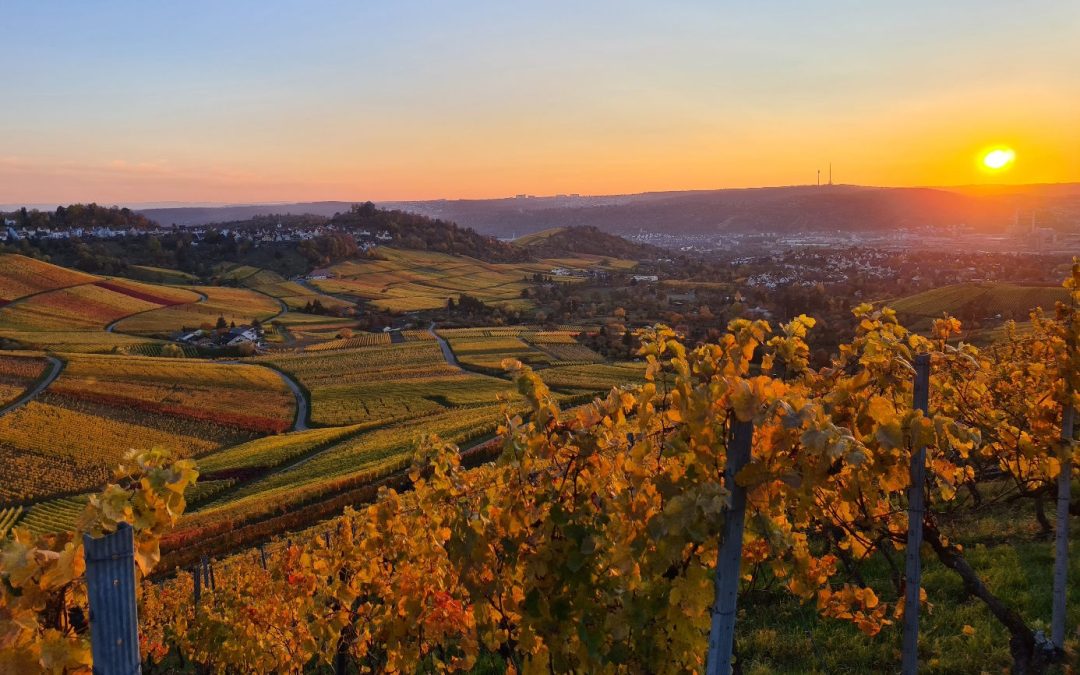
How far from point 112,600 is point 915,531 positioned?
3985mm

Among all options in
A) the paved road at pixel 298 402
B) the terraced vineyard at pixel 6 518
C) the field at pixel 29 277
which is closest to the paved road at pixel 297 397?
the paved road at pixel 298 402

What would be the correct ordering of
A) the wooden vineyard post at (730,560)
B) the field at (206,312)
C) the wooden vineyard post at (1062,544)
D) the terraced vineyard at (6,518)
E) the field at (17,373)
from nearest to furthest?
the wooden vineyard post at (730,560) < the terraced vineyard at (6,518) < the wooden vineyard post at (1062,544) < the field at (17,373) < the field at (206,312)

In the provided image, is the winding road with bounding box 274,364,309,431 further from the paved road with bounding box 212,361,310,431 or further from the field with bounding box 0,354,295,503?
the field with bounding box 0,354,295,503

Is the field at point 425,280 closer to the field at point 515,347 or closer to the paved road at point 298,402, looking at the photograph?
the field at point 515,347

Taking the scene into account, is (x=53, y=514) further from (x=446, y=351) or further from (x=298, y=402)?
(x=446, y=351)

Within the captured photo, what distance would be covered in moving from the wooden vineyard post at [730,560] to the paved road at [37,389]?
51.4 meters

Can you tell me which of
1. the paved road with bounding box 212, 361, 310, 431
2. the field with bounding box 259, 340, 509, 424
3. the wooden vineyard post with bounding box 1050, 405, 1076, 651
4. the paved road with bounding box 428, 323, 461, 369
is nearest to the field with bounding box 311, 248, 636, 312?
the paved road with bounding box 428, 323, 461, 369

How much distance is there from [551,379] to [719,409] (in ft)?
169

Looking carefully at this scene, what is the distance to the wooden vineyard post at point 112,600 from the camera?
2.41 m

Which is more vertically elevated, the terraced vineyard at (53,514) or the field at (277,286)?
the field at (277,286)

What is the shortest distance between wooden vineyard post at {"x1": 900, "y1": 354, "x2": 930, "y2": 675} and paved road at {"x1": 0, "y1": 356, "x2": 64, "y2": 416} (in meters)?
51.7

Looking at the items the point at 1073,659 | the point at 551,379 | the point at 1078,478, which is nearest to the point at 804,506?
the point at 1073,659

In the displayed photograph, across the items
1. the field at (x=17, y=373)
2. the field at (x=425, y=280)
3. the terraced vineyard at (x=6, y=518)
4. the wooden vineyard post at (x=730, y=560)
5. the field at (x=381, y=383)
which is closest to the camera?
the wooden vineyard post at (x=730, y=560)

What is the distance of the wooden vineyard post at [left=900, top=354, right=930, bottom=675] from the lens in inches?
144
